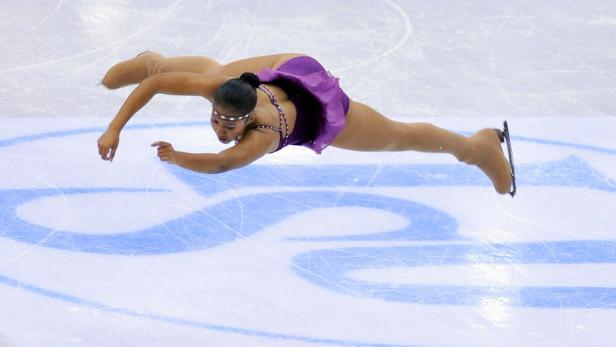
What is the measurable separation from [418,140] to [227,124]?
4.00 ft

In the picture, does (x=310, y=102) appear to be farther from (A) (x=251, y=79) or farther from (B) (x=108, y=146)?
(B) (x=108, y=146)

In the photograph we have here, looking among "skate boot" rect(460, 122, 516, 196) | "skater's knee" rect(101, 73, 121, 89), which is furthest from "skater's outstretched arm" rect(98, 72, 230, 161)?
"skate boot" rect(460, 122, 516, 196)

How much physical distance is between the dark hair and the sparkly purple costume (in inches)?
17.7

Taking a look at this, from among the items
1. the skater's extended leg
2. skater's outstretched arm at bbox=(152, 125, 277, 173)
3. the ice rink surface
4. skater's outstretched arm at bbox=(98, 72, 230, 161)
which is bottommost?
the ice rink surface

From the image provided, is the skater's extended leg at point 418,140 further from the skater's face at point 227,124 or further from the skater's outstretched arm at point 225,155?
the skater's face at point 227,124

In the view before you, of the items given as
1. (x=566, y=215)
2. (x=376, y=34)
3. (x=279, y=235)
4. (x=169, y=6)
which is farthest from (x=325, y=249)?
(x=169, y=6)

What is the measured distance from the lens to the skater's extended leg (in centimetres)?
498

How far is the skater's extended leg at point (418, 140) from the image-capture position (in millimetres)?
4984

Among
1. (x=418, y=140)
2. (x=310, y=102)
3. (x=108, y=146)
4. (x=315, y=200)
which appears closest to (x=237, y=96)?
(x=108, y=146)

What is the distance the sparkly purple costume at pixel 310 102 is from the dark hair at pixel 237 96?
450 mm

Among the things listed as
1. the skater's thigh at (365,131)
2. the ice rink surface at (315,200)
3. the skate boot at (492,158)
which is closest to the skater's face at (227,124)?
the skater's thigh at (365,131)

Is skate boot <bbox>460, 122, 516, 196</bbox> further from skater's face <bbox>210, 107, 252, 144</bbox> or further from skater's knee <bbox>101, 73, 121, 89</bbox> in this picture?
skater's knee <bbox>101, 73, 121, 89</bbox>

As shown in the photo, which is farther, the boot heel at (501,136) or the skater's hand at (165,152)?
the boot heel at (501,136)

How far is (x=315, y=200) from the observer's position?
20.0 ft
